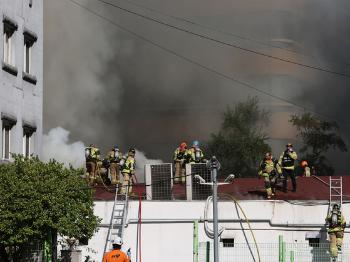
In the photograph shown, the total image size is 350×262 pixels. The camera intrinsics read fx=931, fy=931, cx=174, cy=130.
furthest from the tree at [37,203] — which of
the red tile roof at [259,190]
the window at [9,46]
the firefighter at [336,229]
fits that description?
the firefighter at [336,229]

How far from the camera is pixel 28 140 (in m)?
32.4

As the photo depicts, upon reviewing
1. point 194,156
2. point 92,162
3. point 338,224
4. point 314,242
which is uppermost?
point 194,156

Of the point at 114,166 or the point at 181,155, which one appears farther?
the point at 114,166

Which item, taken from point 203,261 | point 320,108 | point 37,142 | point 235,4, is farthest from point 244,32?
point 203,261

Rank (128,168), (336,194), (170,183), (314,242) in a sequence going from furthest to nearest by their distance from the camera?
Result: (128,168) < (170,183) < (336,194) < (314,242)

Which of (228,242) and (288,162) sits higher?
(288,162)

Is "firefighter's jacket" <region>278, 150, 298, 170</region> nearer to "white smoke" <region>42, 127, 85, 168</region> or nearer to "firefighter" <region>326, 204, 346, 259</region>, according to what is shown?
"firefighter" <region>326, 204, 346, 259</region>

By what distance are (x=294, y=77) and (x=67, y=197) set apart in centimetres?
2977

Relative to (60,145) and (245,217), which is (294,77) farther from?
(245,217)

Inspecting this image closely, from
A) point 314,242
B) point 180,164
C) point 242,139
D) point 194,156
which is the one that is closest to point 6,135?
point 180,164

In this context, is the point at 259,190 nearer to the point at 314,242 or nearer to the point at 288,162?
the point at 288,162

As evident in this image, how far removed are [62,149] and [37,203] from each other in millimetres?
22678

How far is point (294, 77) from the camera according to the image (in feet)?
175

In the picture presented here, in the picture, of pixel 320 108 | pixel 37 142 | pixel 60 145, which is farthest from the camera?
pixel 320 108
